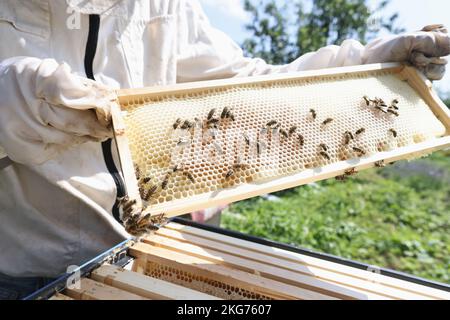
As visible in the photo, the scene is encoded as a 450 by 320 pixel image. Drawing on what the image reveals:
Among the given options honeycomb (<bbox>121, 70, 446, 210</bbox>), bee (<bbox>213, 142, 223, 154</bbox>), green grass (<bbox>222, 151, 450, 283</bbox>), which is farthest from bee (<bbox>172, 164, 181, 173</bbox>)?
green grass (<bbox>222, 151, 450, 283</bbox>)

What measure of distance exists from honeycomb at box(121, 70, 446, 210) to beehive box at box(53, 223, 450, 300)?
1.46 feet

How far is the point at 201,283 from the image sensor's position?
211 centimetres

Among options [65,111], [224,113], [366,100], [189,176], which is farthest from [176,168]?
[366,100]

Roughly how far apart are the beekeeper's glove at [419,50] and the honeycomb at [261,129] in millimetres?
175

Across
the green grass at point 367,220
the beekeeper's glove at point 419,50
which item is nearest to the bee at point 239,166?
the beekeeper's glove at point 419,50

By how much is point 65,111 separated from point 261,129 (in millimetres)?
985

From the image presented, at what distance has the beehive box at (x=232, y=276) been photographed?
165 centimetres

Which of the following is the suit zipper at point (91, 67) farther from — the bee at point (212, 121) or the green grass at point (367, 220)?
the green grass at point (367, 220)

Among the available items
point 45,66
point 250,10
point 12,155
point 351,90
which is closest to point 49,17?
point 45,66

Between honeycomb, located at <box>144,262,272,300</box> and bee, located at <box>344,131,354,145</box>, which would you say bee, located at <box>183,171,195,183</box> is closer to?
honeycomb, located at <box>144,262,272,300</box>

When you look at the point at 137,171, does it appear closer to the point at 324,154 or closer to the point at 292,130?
the point at 292,130

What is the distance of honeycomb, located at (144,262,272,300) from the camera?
199cm

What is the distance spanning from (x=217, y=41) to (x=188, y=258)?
1506 mm

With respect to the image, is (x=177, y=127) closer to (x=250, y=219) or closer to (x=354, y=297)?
(x=354, y=297)
